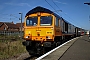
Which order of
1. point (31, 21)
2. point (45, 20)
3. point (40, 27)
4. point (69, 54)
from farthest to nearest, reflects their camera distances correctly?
point (31, 21)
point (45, 20)
point (40, 27)
point (69, 54)

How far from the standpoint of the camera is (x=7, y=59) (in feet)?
36.1

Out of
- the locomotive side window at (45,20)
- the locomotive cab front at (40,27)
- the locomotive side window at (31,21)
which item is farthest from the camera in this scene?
the locomotive side window at (31,21)

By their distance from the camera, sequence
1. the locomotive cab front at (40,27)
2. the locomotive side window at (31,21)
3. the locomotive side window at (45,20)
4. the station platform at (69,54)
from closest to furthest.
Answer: the station platform at (69,54) → the locomotive cab front at (40,27) → the locomotive side window at (45,20) → the locomotive side window at (31,21)

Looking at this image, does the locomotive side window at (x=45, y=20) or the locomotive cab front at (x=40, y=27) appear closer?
the locomotive cab front at (x=40, y=27)

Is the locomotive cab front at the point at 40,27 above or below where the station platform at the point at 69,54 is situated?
above

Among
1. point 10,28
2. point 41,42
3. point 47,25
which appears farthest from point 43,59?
point 10,28

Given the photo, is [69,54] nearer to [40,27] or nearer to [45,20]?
[40,27]

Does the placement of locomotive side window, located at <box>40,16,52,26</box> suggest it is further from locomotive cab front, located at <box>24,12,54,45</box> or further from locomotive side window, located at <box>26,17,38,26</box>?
locomotive side window, located at <box>26,17,38,26</box>

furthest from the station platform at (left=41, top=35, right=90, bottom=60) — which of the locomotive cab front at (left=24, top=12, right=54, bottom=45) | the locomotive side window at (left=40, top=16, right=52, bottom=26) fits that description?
the locomotive side window at (left=40, top=16, right=52, bottom=26)

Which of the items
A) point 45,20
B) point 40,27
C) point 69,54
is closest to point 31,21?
point 40,27

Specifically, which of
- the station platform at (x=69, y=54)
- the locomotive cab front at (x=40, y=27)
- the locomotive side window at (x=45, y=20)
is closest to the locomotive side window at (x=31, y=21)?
the locomotive cab front at (x=40, y=27)

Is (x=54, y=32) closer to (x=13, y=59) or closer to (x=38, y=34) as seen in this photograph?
(x=38, y=34)

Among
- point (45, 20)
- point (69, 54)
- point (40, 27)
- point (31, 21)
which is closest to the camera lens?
point (69, 54)

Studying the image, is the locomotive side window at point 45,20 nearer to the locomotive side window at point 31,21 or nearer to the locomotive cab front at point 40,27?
the locomotive cab front at point 40,27
